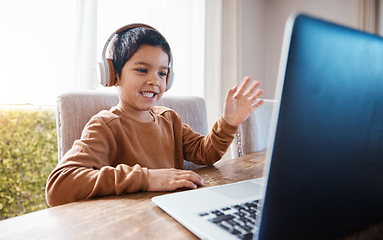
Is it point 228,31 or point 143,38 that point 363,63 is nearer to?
point 143,38

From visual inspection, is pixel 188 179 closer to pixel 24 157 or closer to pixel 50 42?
pixel 50 42

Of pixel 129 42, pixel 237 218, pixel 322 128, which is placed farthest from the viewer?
pixel 129 42

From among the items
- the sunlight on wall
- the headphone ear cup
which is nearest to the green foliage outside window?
the sunlight on wall

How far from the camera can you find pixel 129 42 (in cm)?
93

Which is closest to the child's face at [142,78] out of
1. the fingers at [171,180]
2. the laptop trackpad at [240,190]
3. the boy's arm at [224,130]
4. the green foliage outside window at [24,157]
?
the boy's arm at [224,130]

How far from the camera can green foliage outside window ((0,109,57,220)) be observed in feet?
6.57

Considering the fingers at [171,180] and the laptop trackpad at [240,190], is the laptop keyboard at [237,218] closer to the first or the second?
the laptop trackpad at [240,190]

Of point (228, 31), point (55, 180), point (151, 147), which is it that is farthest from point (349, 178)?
point (228, 31)

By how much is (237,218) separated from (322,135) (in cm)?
21

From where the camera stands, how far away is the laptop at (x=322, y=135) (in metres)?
0.25

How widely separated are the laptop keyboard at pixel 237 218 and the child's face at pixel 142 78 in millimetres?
581

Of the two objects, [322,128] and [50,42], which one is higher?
[50,42]

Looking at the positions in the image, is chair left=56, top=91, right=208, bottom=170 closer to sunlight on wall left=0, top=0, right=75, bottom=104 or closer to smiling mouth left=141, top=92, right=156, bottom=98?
smiling mouth left=141, top=92, right=156, bottom=98

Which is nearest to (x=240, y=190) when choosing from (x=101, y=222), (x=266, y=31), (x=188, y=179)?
(x=188, y=179)
